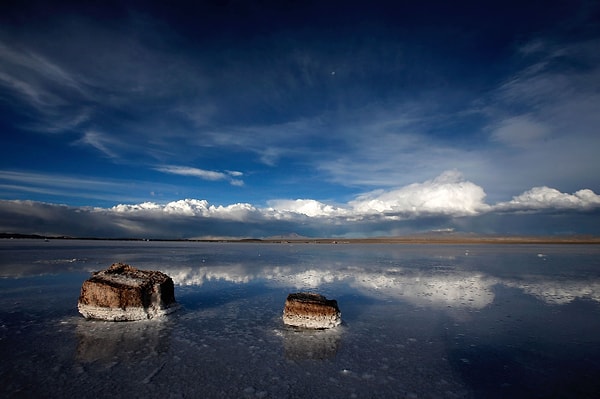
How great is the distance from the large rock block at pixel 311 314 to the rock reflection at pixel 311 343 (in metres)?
0.26

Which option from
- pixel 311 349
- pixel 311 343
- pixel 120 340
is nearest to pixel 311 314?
pixel 311 343

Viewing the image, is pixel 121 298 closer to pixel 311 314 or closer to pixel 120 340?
pixel 120 340

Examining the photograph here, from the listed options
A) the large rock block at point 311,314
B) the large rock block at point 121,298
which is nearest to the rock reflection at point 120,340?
the large rock block at point 121,298

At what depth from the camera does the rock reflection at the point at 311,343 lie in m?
8.02

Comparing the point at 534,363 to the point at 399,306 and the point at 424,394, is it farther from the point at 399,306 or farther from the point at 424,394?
the point at 399,306

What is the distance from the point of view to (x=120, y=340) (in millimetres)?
8828

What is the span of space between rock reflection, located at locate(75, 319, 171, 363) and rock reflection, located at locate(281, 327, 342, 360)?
307 centimetres

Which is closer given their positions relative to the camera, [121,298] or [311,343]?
[311,343]

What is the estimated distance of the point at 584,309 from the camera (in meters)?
12.8

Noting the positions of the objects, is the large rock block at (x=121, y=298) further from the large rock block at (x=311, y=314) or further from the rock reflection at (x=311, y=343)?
the rock reflection at (x=311, y=343)

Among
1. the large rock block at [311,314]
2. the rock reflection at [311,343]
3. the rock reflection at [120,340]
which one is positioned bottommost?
the rock reflection at [311,343]

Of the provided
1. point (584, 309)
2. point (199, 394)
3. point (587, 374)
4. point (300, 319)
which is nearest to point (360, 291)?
point (300, 319)

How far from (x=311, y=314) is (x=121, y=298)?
6.07 meters

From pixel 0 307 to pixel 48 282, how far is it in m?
5.89
